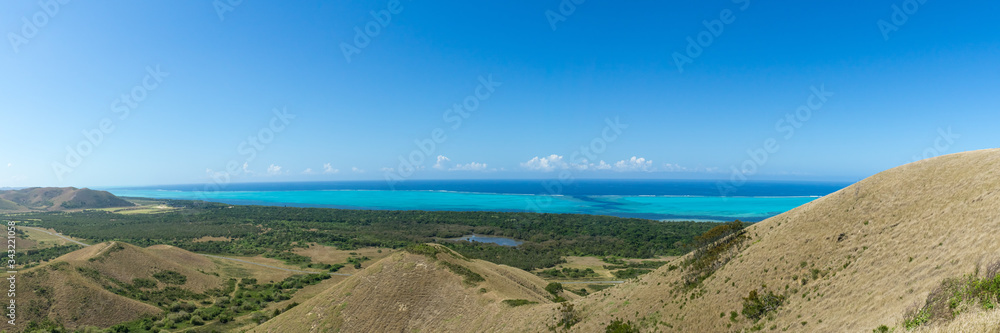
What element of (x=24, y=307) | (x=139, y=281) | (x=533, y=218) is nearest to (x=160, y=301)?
(x=139, y=281)

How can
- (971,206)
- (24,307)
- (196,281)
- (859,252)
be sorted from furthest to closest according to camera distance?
1. (196,281)
2. (24,307)
3. (859,252)
4. (971,206)

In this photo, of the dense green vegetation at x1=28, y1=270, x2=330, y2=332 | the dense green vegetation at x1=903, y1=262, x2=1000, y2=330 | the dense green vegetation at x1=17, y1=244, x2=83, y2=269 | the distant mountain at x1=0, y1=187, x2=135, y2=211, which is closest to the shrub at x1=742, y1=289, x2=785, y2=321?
the dense green vegetation at x1=903, y1=262, x2=1000, y2=330

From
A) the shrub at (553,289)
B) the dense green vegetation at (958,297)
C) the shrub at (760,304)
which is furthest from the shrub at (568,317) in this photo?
the shrub at (553,289)

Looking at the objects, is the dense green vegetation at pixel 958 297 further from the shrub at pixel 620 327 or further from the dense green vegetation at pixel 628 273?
the dense green vegetation at pixel 628 273

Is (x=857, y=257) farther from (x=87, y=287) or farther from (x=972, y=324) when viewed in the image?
(x=87, y=287)

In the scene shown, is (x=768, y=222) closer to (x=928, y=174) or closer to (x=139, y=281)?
(x=928, y=174)

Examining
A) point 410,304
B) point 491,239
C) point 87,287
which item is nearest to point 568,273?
point 410,304
